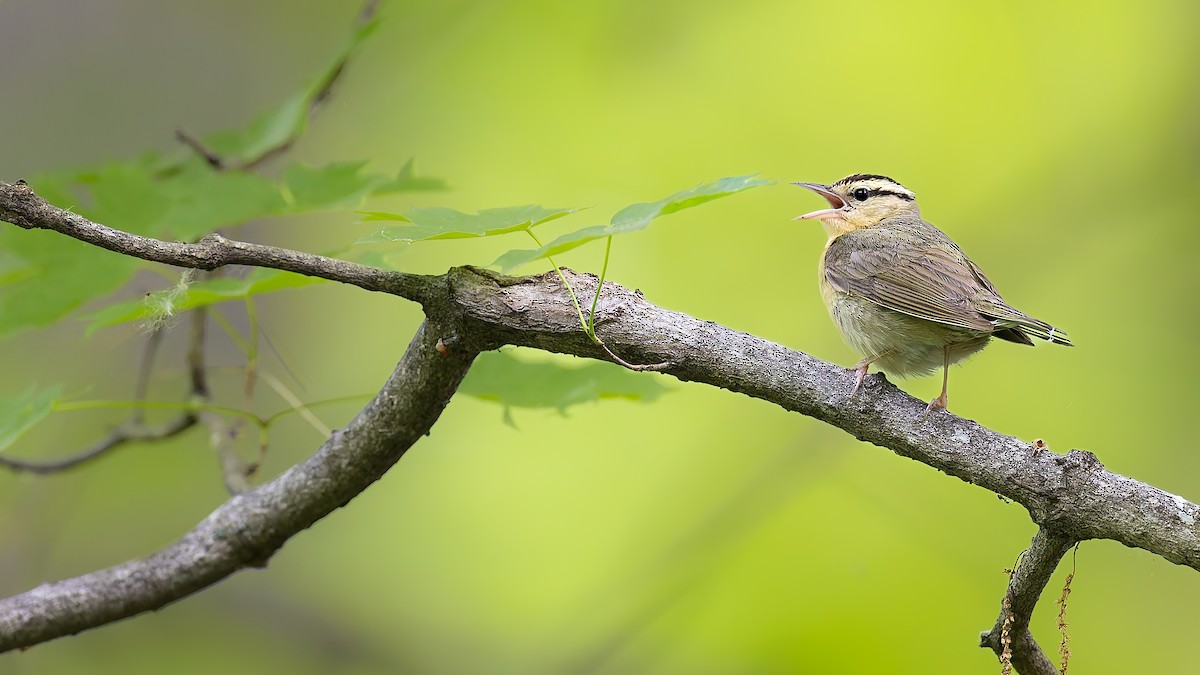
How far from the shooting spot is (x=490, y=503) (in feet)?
16.5

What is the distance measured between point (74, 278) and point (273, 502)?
776 mm

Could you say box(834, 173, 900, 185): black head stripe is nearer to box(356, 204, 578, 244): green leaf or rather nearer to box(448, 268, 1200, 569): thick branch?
box(448, 268, 1200, 569): thick branch

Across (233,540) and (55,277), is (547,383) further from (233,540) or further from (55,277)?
(55,277)

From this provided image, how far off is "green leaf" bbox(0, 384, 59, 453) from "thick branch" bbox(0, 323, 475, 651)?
47 cm

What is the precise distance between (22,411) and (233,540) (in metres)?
0.55

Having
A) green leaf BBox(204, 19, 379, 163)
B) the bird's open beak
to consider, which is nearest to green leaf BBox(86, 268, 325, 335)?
green leaf BBox(204, 19, 379, 163)

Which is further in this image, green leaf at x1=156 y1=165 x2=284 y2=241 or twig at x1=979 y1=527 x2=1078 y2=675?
green leaf at x1=156 y1=165 x2=284 y2=241

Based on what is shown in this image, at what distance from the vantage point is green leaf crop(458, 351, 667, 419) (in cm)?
246

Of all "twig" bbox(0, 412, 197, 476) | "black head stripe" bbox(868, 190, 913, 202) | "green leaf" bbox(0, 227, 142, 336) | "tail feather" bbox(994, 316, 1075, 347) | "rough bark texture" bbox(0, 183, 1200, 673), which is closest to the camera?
"rough bark texture" bbox(0, 183, 1200, 673)

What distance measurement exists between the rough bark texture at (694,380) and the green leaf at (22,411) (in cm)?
61

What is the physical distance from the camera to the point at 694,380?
1801mm

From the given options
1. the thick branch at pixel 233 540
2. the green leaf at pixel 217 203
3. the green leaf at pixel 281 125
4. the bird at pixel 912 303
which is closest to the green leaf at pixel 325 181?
the green leaf at pixel 217 203

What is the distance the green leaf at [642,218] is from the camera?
1.49m

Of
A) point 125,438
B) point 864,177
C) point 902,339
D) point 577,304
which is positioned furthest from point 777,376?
point 125,438
